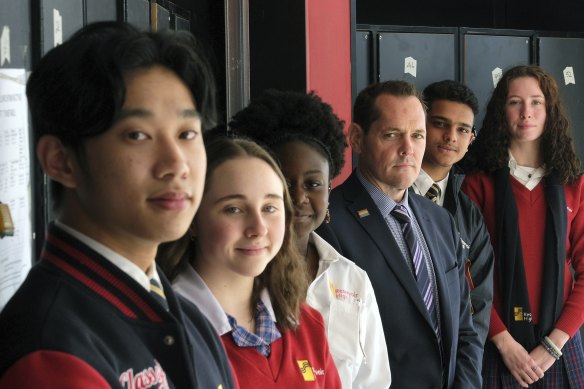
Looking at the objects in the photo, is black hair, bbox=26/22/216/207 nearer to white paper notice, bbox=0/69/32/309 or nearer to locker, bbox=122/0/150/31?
white paper notice, bbox=0/69/32/309

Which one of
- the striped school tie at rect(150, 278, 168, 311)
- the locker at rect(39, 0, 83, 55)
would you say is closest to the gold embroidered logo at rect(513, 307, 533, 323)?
the locker at rect(39, 0, 83, 55)

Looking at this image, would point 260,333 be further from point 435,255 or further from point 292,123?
point 435,255

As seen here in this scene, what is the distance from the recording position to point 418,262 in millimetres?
2578

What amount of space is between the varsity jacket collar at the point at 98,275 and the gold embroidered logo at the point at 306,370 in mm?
696

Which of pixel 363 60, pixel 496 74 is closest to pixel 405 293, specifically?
pixel 363 60

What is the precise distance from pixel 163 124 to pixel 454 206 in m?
2.20

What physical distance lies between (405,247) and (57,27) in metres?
1.15

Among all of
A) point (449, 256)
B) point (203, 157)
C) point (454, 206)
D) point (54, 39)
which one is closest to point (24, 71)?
point (54, 39)

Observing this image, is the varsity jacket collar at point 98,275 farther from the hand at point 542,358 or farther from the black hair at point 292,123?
the hand at point 542,358

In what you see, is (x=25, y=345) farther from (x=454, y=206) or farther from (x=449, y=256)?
(x=454, y=206)

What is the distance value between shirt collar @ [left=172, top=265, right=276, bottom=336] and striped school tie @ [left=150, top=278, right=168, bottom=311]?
1.63 feet

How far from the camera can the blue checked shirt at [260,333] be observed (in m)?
1.77

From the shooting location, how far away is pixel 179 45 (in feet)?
4.10

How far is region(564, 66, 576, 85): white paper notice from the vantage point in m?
5.39
